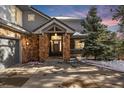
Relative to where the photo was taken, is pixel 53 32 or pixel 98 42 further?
pixel 98 42

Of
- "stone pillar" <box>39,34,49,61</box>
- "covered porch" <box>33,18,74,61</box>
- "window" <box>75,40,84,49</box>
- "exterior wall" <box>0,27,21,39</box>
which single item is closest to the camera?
"exterior wall" <box>0,27,21,39</box>

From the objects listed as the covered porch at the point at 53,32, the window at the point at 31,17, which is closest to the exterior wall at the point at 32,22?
the window at the point at 31,17

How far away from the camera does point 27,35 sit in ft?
63.5

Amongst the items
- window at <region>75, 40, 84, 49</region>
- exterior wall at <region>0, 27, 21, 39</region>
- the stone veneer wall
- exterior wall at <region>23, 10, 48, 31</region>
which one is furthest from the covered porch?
window at <region>75, 40, 84, 49</region>

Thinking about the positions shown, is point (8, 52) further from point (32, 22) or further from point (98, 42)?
point (98, 42)

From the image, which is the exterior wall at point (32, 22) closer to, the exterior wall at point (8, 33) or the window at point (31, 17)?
the window at point (31, 17)

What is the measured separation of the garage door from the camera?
43.4ft

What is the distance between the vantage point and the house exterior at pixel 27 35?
46.2 feet

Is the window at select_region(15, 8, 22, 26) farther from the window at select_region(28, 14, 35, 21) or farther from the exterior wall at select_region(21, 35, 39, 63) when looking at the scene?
the exterior wall at select_region(21, 35, 39, 63)

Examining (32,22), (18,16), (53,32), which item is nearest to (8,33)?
(53,32)

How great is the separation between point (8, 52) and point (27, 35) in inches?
201

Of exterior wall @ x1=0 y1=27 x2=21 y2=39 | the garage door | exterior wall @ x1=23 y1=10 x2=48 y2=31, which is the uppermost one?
exterior wall @ x1=23 y1=10 x2=48 y2=31

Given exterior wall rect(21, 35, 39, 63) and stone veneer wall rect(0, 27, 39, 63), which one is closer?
stone veneer wall rect(0, 27, 39, 63)
